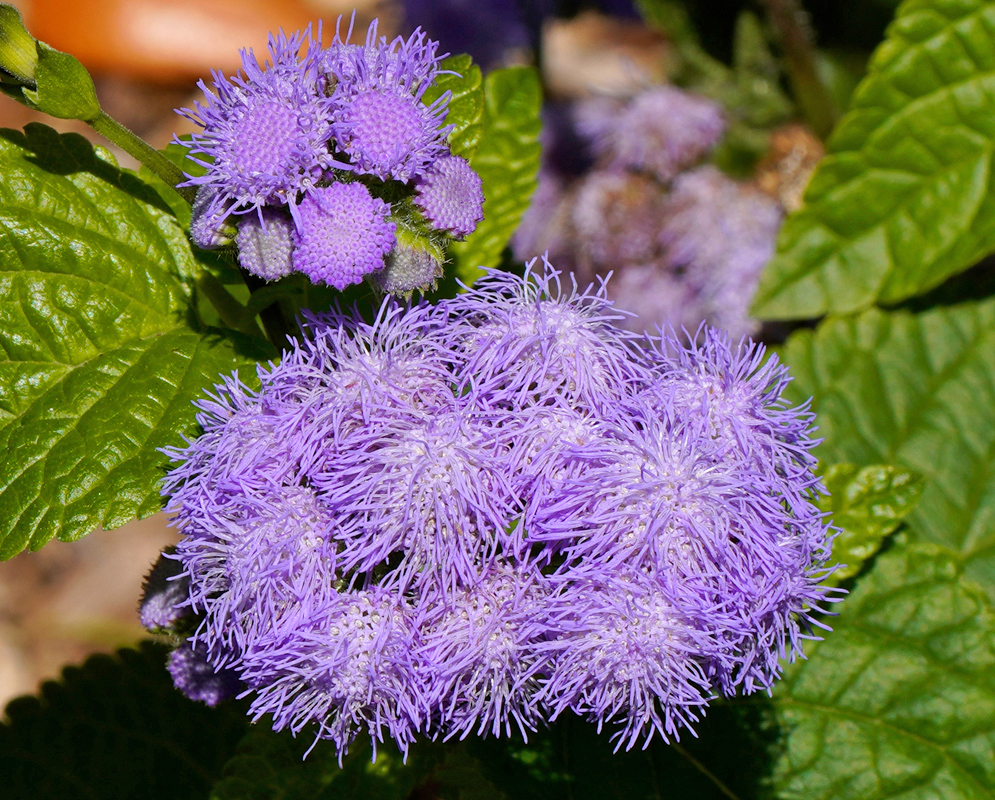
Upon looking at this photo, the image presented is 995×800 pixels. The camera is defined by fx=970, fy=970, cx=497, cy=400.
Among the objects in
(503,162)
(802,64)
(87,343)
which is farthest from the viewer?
(802,64)

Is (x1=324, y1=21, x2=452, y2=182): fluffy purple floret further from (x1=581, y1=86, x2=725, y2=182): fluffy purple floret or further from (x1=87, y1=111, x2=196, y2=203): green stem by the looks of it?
(x1=581, y1=86, x2=725, y2=182): fluffy purple floret

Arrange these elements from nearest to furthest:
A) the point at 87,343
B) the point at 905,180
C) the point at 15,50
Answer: the point at 15,50
the point at 87,343
the point at 905,180

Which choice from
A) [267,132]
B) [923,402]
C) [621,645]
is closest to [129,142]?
[267,132]

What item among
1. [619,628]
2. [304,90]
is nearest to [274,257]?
[304,90]

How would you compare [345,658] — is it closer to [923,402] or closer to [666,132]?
[923,402]

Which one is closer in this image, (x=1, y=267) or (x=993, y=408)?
(x=1, y=267)

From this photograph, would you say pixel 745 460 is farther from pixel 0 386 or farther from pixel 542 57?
pixel 542 57

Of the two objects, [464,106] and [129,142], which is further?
[464,106]

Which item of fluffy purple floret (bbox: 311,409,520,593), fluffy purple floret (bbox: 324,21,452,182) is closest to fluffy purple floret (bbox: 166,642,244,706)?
fluffy purple floret (bbox: 311,409,520,593)
